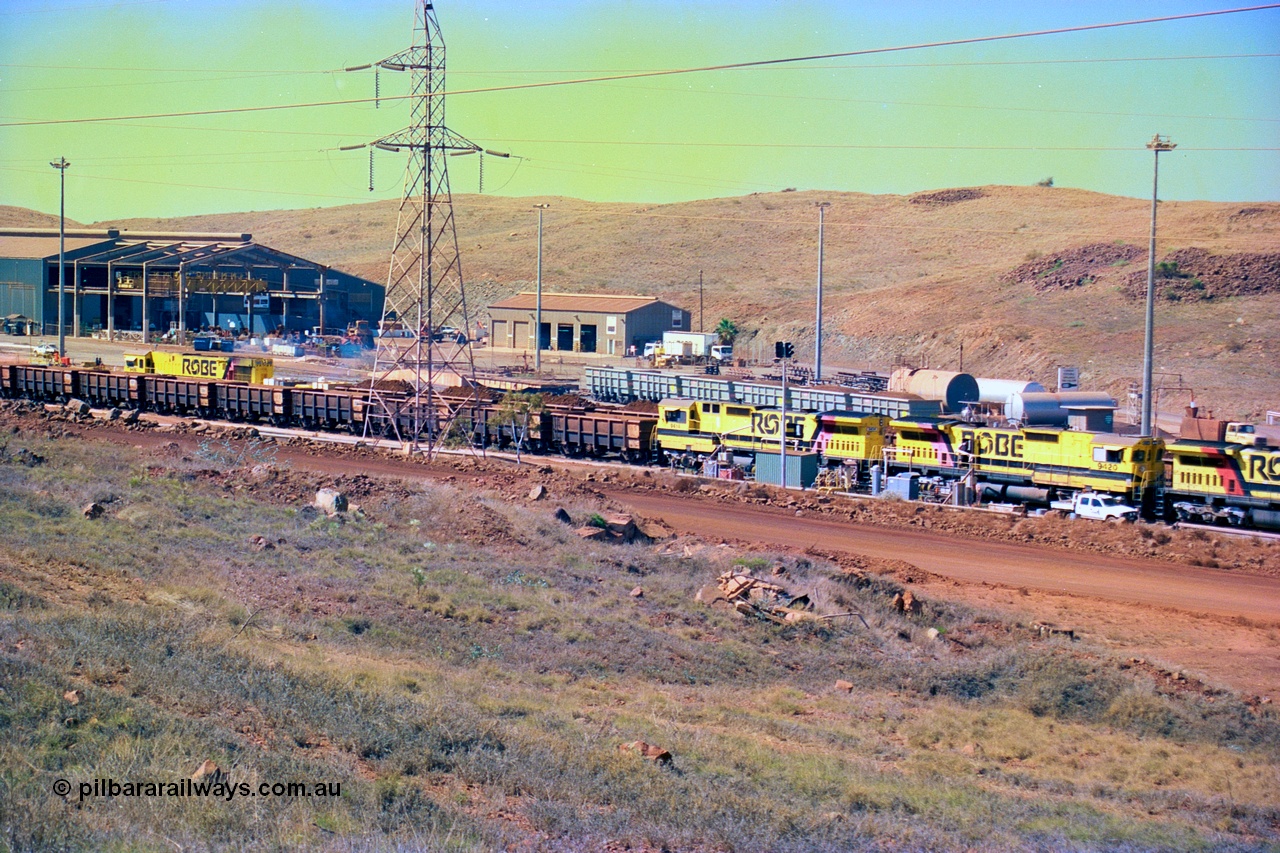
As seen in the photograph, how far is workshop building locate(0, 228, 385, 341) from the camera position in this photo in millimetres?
93688

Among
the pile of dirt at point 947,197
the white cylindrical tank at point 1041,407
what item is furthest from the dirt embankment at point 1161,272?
the pile of dirt at point 947,197

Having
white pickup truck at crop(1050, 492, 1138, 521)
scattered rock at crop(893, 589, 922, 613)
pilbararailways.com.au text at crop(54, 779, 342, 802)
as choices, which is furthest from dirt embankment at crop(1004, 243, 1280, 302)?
pilbararailways.com.au text at crop(54, 779, 342, 802)

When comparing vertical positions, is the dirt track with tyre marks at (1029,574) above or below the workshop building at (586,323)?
below

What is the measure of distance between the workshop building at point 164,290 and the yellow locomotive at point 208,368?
1326 inches

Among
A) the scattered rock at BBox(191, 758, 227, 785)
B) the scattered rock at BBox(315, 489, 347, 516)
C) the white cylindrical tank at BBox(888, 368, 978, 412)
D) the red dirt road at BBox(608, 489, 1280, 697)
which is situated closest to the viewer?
the scattered rock at BBox(191, 758, 227, 785)

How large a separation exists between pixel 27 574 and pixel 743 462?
87.9ft

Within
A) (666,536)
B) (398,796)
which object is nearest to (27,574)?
(398,796)

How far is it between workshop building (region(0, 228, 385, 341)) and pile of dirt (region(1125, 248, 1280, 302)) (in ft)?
224

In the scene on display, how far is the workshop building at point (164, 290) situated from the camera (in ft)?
307

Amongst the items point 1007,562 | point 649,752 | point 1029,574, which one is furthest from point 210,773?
point 1007,562

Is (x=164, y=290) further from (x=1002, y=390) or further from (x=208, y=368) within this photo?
(x=1002, y=390)

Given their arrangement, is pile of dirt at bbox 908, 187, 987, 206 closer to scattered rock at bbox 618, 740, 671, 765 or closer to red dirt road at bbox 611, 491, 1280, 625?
red dirt road at bbox 611, 491, 1280, 625

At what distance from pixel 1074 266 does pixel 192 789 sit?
307ft

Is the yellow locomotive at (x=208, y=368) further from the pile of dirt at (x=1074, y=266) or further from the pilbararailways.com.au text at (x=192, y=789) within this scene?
the pile of dirt at (x=1074, y=266)
